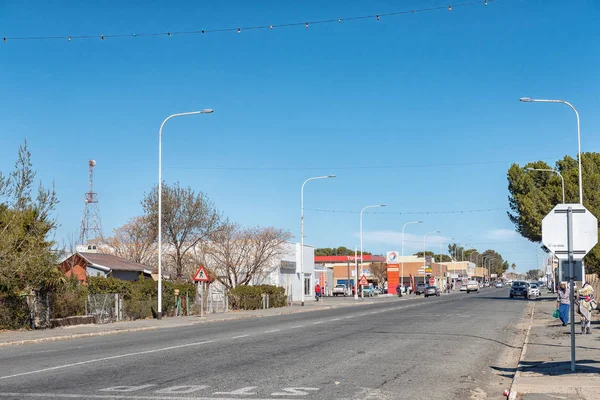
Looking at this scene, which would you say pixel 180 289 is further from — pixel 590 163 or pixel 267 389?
pixel 590 163

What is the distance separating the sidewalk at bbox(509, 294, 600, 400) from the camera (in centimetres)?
1067

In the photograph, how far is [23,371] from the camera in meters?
13.7

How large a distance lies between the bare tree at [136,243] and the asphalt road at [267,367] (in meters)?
40.5

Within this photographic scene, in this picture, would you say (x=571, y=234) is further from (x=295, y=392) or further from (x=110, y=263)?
(x=110, y=263)

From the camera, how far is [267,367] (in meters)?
14.3

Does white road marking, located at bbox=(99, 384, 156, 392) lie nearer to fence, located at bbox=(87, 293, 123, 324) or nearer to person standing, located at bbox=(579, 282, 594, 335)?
person standing, located at bbox=(579, 282, 594, 335)

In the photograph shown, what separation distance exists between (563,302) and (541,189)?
4995 cm

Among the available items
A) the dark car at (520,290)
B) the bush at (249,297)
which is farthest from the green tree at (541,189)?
the bush at (249,297)

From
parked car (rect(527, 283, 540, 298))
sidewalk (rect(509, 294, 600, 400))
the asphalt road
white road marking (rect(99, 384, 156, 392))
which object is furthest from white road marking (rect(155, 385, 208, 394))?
parked car (rect(527, 283, 540, 298))

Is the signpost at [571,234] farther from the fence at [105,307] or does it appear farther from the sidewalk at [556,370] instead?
the fence at [105,307]

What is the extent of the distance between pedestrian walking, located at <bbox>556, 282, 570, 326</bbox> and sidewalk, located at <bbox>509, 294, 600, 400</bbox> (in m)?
1.47

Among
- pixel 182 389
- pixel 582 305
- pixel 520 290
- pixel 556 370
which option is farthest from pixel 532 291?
pixel 182 389

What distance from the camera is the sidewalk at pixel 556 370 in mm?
10672

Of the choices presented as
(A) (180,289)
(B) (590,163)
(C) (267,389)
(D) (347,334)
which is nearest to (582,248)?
(C) (267,389)
